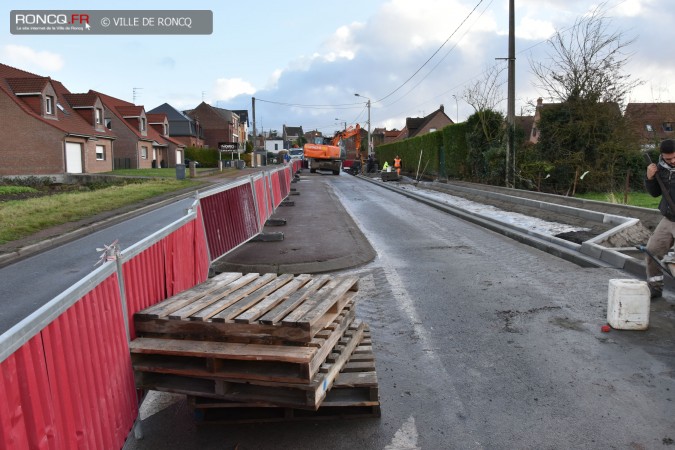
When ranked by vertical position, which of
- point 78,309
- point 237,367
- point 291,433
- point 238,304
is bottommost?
point 291,433

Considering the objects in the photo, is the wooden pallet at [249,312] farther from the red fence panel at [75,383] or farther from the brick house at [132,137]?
the brick house at [132,137]

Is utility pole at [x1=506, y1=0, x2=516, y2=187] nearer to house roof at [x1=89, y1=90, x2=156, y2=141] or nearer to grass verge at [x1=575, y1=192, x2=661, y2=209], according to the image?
grass verge at [x1=575, y1=192, x2=661, y2=209]

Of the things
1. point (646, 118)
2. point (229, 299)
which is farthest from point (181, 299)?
point (646, 118)

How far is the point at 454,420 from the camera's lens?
3.78 m

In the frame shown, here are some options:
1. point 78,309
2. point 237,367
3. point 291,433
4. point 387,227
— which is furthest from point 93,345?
point 387,227

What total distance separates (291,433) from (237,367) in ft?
2.26

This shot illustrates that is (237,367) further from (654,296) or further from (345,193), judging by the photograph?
(345,193)

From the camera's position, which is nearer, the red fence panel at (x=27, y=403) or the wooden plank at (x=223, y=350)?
the red fence panel at (x=27, y=403)

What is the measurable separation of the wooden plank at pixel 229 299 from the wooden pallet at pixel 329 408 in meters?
0.54

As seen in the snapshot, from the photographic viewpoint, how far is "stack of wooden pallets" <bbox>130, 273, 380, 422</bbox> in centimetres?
328

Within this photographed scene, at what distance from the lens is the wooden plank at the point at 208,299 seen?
3.65 metres

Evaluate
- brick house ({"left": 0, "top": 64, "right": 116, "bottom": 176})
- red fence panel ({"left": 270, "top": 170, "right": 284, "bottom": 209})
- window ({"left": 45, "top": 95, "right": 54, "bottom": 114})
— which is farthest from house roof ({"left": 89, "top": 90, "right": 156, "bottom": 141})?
red fence panel ({"left": 270, "top": 170, "right": 284, "bottom": 209})

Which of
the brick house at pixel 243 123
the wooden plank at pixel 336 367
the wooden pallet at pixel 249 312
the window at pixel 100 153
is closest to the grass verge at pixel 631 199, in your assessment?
the wooden plank at pixel 336 367

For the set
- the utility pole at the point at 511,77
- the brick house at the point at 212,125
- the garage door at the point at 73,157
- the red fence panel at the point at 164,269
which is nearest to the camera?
the red fence panel at the point at 164,269
